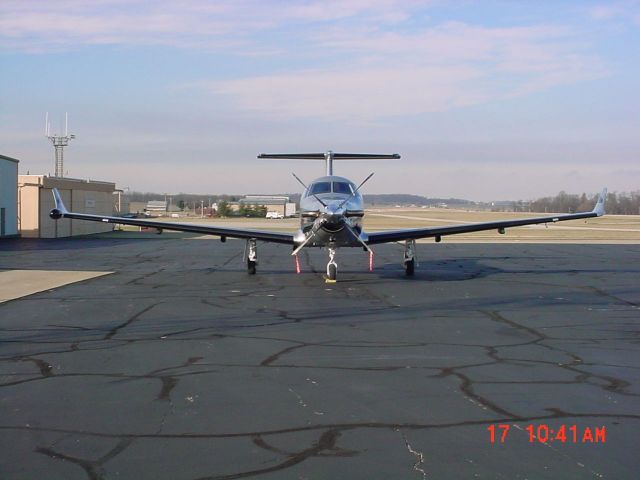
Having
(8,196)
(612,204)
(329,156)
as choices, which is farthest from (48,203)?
(612,204)

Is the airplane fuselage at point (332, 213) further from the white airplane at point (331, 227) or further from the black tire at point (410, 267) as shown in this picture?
the black tire at point (410, 267)

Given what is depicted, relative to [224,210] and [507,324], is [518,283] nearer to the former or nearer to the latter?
[507,324]

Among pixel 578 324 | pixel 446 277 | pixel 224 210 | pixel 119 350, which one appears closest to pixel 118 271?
pixel 446 277

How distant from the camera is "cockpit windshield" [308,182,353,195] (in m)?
21.8

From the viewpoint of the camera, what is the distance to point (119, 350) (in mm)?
10984

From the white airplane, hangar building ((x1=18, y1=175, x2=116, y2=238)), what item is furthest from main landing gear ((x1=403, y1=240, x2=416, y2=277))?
hangar building ((x1=18, y1=175, x2=116, y2=238))

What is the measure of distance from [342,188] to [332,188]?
1.05 ft

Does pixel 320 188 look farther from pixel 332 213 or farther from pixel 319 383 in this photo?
pixel 319 383

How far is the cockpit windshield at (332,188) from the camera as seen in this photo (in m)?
21.8

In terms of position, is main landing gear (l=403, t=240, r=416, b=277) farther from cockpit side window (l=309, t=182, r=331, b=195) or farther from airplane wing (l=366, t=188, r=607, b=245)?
cockpit side window (l=309, t=182, r=331, b=195)

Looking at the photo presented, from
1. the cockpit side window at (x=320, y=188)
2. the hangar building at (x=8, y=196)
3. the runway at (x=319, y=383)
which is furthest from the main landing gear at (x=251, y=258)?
the hangar building at (x=8, y=196)

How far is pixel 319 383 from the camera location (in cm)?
878

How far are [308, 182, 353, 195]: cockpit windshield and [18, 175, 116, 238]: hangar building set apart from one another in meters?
32.8

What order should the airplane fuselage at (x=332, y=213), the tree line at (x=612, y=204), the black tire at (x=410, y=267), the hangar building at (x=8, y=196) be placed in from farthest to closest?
the tree line at (x=612, y=204)
the hangar building at (x=8, y=196)
the black tire at (x=410, y=267)
the airplane fuselage at (x=332, y=213)
